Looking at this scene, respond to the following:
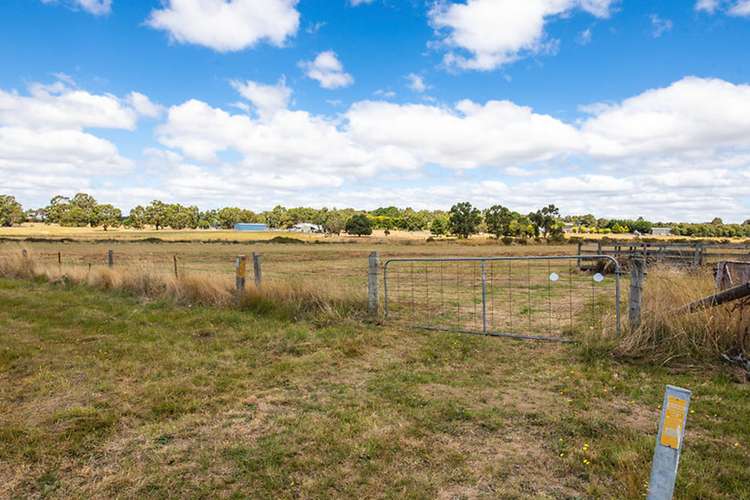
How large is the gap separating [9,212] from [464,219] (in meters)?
145

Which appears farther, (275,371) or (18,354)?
(18,354)

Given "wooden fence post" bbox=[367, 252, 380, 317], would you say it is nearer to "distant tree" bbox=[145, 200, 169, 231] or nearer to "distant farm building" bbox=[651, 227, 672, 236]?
"distant farm building" bbox=[651, 227, 672, 236]

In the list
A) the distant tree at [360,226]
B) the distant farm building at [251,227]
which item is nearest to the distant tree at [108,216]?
the distant farm building at [251,227]

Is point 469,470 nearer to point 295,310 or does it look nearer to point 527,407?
point 527,407

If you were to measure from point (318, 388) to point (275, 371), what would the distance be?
3.02ft

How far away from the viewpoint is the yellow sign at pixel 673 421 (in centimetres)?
228

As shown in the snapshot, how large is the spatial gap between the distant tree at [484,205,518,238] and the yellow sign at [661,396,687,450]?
333ft

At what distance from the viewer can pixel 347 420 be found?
4.58m

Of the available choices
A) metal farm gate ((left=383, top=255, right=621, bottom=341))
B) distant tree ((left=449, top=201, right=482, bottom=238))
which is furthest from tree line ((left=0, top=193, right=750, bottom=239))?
metal farm gate ((left=383, top=255, right=621, bottom=341))

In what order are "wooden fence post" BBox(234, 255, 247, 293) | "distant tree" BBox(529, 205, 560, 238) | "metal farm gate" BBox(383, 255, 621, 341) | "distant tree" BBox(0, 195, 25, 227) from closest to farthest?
"metal farm gate" BBox(383, 255, 621, 341), "wooden fence post" BBox(234, 255, 247, 293), "distant tree" BBox(529, 205, 560, 238), "distant tree" BBox(0, 195, 25, 227)

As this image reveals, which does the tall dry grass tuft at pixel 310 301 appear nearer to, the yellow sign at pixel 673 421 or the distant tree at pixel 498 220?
the yellow sign at pixel 673 421

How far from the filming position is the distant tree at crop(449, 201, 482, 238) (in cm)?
11544

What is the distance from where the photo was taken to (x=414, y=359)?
22.3ft

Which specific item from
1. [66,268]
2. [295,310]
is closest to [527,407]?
[295,310]
